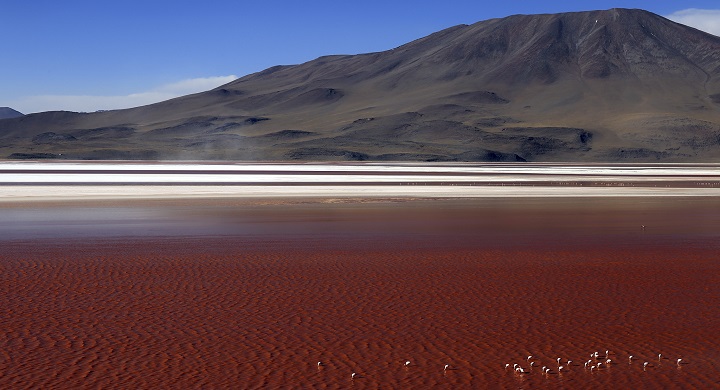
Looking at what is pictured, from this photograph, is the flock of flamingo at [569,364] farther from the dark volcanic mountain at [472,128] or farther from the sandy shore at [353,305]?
the dark volcanic mountain at [472,128]

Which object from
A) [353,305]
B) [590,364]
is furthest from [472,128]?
[590,364]

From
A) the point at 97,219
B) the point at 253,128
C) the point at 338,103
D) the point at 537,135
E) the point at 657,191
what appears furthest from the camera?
the point at 338,103

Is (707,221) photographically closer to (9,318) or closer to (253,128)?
(9,318)

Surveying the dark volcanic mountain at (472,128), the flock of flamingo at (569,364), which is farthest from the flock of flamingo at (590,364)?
the dark volcanic mountain at (472,128)

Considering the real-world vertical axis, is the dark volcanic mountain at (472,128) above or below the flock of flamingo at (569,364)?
above

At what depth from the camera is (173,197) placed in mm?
34656

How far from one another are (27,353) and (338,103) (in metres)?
190

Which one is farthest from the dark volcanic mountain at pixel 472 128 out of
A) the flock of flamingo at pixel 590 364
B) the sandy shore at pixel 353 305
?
the flock of flamingo at pixel 590 364

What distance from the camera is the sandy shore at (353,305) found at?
884 centimetres

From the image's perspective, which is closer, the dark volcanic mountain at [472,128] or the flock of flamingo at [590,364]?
the flock of flamingo at [590,364]

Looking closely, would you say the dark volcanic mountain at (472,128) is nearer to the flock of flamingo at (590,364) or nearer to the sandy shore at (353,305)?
the sandy shore at (353,305)

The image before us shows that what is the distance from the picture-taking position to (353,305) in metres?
12.3

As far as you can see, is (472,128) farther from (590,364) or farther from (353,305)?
(590,364)

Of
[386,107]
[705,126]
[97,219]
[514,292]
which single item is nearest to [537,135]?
[705,126]
